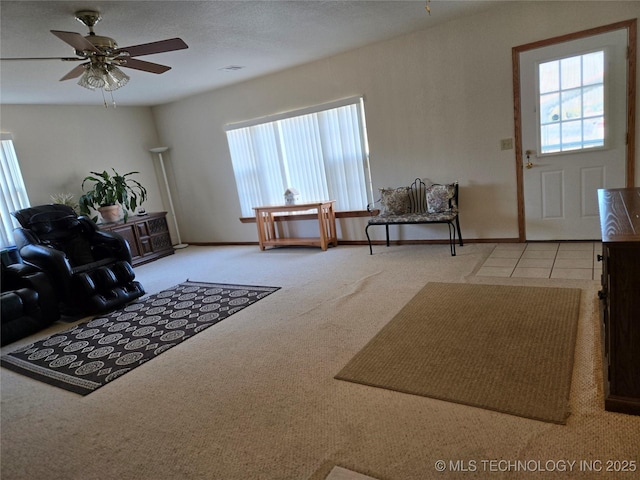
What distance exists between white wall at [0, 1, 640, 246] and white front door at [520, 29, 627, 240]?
16 centimetres

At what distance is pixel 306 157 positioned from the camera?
5.62m

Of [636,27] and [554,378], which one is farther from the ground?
[636,27]

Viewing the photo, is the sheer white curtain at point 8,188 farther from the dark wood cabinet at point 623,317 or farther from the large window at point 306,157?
the dark wood cabinet at point 623,317

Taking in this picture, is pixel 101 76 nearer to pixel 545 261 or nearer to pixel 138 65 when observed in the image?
pixel 138 65

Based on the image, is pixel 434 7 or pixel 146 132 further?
pixel 146 132

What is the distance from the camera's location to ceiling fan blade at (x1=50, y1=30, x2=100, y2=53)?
7.65ft

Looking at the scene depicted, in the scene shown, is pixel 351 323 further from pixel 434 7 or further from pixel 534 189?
pixel 434 7

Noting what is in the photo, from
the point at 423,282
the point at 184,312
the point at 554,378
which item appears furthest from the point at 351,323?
the point at 184,312

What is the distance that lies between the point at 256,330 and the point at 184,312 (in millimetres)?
961

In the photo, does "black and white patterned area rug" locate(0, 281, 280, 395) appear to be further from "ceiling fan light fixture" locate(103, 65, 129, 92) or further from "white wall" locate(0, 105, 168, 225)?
"white wall" locate(0, 105, 168, 225)

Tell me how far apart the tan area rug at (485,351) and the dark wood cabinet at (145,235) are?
14.6 ft

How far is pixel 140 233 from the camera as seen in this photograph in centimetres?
598

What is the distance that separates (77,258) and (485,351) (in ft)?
13.8

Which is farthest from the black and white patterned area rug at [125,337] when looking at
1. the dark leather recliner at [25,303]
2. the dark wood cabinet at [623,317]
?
the dark wood cabinet at [623,317]
